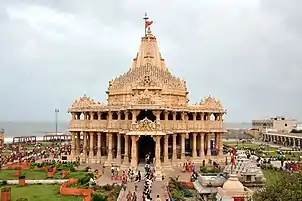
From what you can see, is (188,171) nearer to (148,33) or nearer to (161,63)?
(161,63)

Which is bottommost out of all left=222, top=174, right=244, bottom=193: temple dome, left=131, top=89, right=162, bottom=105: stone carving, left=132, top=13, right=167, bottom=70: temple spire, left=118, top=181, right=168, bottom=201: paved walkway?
left=118, top=181, right=168, bottom=201: paved walkway

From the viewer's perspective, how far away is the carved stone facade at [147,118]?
42812 millimetres

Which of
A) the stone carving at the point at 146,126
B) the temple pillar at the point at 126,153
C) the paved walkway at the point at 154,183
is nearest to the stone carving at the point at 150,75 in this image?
the temple pillar at the point at 126,153

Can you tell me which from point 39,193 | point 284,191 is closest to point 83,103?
point 39,193

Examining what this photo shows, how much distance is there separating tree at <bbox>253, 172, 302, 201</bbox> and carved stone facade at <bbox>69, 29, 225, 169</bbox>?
22815 mm

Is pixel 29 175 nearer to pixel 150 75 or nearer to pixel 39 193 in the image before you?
pixel 39 193

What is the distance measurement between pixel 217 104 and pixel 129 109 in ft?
45.1

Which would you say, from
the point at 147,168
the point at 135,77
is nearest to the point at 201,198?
the point at 147,168

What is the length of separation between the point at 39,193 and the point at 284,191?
1915 centimetres

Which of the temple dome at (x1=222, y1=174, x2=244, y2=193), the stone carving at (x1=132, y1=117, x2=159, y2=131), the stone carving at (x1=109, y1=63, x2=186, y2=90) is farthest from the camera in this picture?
the stone carving at (x1=109, y1=63, x2=186, y2=90)

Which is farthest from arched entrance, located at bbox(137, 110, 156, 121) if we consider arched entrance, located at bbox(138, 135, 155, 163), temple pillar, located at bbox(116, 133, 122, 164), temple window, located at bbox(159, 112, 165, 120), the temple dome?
the temple dome

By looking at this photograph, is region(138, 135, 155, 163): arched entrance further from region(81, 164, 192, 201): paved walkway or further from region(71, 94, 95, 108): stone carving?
region(71, 94, 95, 108): stone carving

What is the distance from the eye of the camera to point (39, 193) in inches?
1181

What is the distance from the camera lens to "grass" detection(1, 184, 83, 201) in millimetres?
28094
